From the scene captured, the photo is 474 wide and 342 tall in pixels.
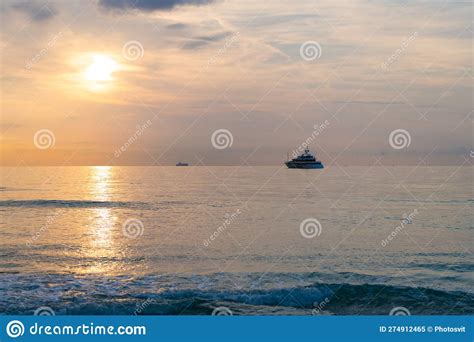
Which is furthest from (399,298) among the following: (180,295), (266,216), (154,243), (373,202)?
(373,202)

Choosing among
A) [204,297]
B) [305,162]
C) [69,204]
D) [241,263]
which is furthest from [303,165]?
[204,297]

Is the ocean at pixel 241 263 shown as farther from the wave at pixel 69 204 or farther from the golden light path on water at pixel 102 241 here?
the wave at pixel 69 204

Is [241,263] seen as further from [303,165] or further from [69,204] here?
[303,165]

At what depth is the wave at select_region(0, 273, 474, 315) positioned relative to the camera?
14891 mm

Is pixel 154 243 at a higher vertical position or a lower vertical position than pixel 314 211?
lower

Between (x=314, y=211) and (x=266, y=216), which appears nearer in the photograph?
(x=266, y=216)

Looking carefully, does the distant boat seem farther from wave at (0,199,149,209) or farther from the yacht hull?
wave at (0,199,149,209)

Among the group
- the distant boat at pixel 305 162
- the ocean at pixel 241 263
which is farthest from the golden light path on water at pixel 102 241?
the distant boat at pixel 305 162

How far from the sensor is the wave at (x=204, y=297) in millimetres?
14891

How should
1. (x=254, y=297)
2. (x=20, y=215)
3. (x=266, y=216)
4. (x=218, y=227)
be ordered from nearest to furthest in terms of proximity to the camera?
(x=254, y=297), (x=218, y=227), (x=266, y=216), (x=20, y=215)

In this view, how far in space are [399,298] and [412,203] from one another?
94.9 feet

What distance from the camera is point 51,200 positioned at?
49.0 metres

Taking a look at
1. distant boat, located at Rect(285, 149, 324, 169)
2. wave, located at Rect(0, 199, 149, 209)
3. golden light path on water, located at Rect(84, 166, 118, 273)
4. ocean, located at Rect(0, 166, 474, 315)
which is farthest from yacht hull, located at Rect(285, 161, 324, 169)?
golden light path on water, located at Rect(84, 166, 118, 273)

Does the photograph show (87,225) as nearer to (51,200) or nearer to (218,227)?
(218,227)
